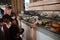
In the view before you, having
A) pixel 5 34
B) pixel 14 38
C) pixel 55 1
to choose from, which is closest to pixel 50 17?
pixel 55 1

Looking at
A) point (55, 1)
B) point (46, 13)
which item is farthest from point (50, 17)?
point (55, 1)

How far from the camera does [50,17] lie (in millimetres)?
1479

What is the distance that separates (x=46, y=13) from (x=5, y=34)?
0.65 meters

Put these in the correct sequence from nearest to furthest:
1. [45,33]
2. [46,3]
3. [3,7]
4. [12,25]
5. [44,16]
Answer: [45,33], [46,3], [44,16], [12,25], [3,7]

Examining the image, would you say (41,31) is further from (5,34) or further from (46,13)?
Result: (5,34)

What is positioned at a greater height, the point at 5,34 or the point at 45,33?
the point at 45,33

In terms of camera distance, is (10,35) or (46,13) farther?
(10,35)

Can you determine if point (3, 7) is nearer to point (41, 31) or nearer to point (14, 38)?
point (14, 38)

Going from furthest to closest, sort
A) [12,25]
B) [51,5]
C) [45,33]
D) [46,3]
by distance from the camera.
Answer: [12,25] < [46,3] < [51,5] < [45,33]

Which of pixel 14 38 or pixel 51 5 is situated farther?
pixel 14 38

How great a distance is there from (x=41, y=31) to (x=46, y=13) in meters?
0.32

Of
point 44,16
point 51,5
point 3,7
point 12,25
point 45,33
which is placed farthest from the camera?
point 3,7

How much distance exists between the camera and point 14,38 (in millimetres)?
1683

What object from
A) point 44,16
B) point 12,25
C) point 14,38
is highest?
point 44,16
